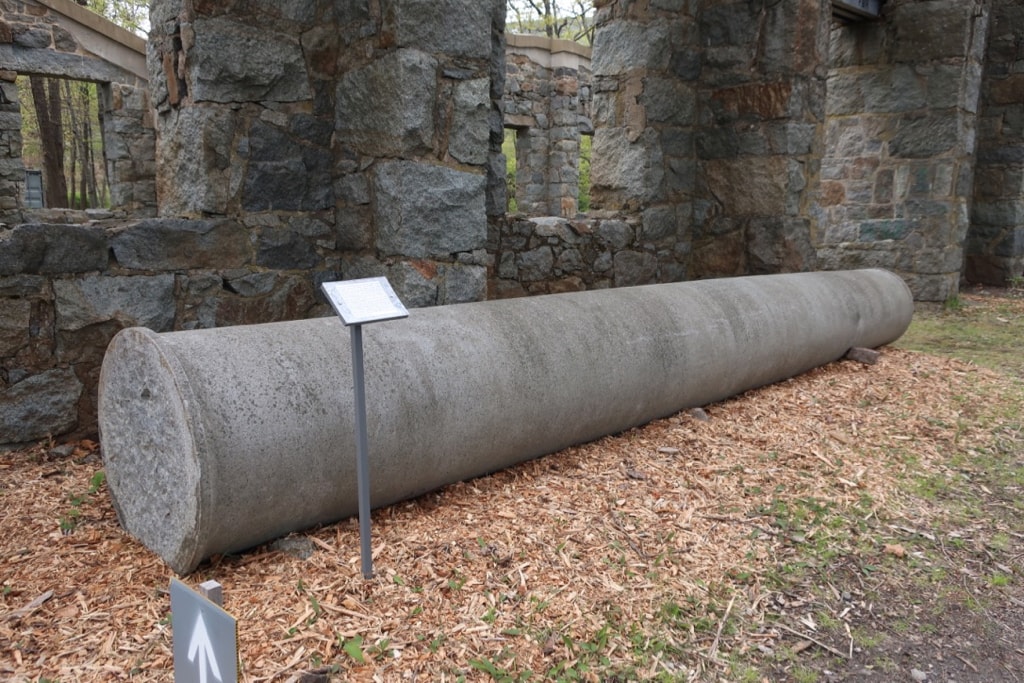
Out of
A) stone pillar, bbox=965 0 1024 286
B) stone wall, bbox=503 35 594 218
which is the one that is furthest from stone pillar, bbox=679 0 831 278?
stone pillar, bbox=965 0 1024 286

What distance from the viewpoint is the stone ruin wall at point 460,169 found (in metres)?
3.34

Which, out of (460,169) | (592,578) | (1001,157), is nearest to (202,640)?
(592,578)

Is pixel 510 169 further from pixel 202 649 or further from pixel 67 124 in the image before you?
pixel 202 649

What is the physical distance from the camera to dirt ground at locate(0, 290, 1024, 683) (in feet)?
6.30

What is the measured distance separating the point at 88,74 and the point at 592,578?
9.44 meters

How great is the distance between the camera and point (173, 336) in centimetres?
225

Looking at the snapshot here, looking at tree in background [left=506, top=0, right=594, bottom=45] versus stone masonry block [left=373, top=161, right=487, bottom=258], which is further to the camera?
tree in background [left=506, top=0, right=594, bottom=45]

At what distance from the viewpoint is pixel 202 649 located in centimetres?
131

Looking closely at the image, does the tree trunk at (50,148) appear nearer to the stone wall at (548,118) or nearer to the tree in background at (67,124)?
the tree in background at (67,124)

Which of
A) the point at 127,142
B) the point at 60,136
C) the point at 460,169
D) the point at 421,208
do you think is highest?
the point at 60,136

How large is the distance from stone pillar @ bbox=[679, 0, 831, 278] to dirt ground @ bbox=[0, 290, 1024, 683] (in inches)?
125

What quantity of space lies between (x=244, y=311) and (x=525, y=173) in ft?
26.3

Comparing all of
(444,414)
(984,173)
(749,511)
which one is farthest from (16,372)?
(984,173)

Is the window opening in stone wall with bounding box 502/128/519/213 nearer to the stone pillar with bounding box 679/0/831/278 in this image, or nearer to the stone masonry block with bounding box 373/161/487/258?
the stone pillar with bounding box 679/0/831/278
